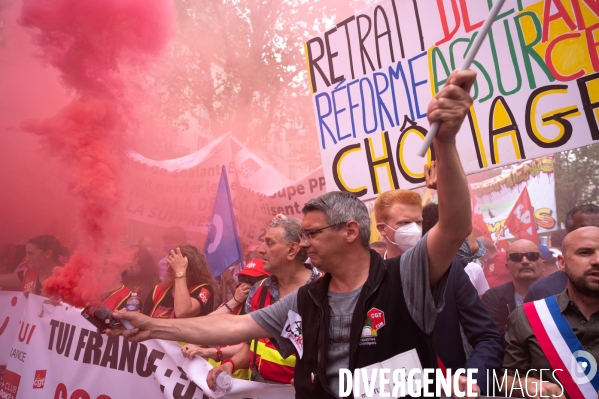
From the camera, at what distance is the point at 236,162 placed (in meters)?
5.98

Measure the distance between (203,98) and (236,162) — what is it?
5.31m

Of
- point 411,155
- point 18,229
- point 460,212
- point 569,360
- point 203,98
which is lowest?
point 569,360

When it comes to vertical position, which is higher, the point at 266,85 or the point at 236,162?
the point at 266,85

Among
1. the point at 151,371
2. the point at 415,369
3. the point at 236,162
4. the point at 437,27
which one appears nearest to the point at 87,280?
the point at 151,371

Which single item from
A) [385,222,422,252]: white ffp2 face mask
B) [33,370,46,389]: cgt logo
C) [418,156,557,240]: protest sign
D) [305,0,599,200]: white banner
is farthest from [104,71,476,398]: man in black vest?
[418,156,557,240]: protest sign

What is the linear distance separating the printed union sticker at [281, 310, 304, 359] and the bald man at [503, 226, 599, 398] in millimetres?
869

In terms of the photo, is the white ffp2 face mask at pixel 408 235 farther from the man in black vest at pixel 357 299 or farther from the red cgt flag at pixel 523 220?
the red cgt flag at pixel 523 220

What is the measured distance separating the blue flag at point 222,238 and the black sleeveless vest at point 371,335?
282 centimetres

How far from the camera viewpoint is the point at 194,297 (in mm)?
3771

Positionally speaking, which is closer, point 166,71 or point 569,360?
point 569,360

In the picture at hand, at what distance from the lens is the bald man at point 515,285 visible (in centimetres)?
343

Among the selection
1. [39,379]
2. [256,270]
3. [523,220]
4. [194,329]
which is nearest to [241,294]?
[256,270]

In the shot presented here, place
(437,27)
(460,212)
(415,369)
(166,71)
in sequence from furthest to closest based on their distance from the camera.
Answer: (166,71)
(437,27)
(415,369)
(460,212)

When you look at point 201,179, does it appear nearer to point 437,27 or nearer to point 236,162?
point 236,162
